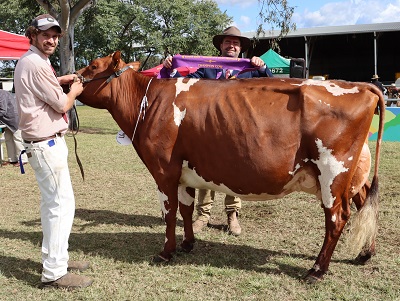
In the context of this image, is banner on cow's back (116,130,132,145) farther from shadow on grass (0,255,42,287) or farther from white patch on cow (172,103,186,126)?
shadow on grass (0,255,42,287)

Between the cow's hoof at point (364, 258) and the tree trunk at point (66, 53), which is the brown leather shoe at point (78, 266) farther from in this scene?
the tree trunk at point (66, 53)

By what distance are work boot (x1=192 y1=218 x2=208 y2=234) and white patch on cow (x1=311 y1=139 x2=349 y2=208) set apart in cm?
191

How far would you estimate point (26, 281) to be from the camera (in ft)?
12.7

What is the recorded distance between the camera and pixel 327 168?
11.9ft

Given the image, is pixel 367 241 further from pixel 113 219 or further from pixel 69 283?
pixel 113 219

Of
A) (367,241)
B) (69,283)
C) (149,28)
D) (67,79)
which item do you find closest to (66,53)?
(67,79)

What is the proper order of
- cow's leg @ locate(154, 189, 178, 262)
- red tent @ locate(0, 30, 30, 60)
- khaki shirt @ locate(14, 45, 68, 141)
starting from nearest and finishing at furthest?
khaki shirt @ locate(14, 45, 68, 141)
cow's leg @ locate(154, 189, 178, 262)
red tent @ locate(0, 30, 30, 60)

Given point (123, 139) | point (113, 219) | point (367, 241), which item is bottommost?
point (113, 219)

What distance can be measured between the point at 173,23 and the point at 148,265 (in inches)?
1414

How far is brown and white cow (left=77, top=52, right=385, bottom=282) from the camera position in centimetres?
361

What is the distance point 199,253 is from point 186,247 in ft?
0.49

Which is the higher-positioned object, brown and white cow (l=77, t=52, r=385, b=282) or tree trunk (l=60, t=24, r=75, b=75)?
tree trunk (l=60, t=24, r=75, b=75)

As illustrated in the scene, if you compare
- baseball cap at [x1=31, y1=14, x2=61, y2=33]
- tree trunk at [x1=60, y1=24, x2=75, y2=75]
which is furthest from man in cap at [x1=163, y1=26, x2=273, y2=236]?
tree trunk at [x1=60, y1=24, x2=75, y2=75]

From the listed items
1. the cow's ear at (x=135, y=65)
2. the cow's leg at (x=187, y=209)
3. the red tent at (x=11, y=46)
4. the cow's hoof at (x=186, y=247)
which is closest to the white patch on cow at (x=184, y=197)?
the cow's leg at (x=187, y=209)
